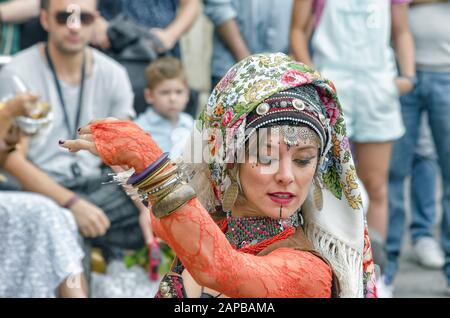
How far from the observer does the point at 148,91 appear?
19.0ft

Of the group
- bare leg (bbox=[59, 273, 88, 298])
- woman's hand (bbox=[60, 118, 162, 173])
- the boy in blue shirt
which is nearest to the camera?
woman's hand (bbox=[60, 118, 162, 173])

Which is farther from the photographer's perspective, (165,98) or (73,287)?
(165,98)

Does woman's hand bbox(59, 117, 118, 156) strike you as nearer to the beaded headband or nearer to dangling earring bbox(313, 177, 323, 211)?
the beaded headband

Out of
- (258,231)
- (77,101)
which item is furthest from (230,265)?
(77,101)

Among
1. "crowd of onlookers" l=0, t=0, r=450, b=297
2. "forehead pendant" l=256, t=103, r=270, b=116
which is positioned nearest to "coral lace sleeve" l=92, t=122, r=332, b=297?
"forehead pendant" l=256, t=103, r=270, b=116

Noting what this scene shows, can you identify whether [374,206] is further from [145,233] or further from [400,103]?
[145,233]

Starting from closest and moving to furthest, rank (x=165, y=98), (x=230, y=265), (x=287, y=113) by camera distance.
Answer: (x=230, y=265) → (x=287, y=113) → (x=165, y=98)

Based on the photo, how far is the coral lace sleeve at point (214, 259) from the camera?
95.9 inches

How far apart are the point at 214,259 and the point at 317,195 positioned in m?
0.56

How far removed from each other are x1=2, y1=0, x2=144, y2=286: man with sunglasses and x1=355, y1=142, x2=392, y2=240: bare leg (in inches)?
52.0

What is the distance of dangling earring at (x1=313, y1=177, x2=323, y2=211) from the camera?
9.67 ft

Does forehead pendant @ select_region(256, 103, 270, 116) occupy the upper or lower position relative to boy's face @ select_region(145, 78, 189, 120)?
upper

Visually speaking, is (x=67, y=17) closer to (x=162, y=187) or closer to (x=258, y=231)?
(x=258, y=231)

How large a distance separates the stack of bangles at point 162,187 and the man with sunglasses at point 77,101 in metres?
2.84
